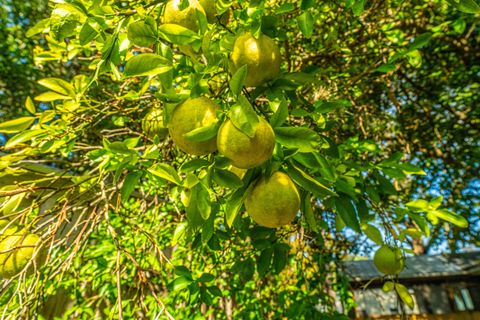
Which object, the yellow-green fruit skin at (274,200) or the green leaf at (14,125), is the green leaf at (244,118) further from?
the green leaf at (14,125)

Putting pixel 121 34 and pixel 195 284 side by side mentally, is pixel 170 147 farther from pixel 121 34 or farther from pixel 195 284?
pixel 121 34

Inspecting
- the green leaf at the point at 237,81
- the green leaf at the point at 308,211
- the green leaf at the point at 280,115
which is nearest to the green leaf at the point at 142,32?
the green leaf at the point at 237,81

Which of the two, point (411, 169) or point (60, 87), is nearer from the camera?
point (60, 87)

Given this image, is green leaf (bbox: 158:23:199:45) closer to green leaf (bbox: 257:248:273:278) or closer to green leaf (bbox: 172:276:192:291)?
green leaf (bbox: 172:276:192:291)

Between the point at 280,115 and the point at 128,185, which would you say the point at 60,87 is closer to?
the point at 128,185

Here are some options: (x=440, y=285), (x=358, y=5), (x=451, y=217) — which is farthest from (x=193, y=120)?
(x=440, y=285)

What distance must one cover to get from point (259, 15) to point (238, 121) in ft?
1.63

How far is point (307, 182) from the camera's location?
105 cm

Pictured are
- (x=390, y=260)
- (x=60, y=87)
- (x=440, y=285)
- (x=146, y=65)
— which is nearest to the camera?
(x=146, y=65)

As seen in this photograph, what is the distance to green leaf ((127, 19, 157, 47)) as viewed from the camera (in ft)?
3.22

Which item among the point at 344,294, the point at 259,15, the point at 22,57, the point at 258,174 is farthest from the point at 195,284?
the point at 22,57

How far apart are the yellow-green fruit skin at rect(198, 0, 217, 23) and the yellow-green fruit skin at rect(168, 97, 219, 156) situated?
38cm

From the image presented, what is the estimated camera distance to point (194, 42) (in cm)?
101

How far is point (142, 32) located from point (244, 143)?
488 millimetres
